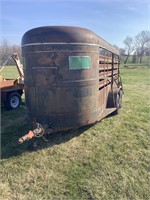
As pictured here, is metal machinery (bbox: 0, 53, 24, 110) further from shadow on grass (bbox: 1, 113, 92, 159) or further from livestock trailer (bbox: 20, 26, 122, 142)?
livestock trailer (bbox: 20, 26, 122, 142)

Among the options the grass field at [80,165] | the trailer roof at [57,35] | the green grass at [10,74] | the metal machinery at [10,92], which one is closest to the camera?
the grass field at [80,165]

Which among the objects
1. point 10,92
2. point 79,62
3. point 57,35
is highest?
point 57,35

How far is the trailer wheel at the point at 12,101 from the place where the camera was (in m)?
6.88

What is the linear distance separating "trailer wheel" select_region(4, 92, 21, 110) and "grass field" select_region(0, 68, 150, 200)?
1.93 meters

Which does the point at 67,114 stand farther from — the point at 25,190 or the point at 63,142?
the point at 25,190

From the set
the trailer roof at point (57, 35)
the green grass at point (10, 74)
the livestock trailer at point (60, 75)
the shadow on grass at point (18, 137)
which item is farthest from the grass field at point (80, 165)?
the green grass at point (10, 74)

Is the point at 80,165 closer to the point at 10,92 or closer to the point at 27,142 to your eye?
the point at 27,142

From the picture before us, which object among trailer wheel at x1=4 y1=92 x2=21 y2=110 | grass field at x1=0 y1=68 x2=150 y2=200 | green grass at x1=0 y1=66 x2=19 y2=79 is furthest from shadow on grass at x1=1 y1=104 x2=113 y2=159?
green grass at x1=0 y1=66 x2=19 y2=79

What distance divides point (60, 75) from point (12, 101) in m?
3.92

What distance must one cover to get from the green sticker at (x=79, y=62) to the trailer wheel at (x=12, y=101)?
3.92 m

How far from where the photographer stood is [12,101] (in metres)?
7.02

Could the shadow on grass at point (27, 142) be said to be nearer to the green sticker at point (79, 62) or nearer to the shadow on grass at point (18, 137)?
the shadow on grass at point (18, 137)

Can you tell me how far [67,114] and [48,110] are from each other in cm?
33

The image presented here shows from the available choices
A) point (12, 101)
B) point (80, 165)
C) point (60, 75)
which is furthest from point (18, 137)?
point (12, 101)
